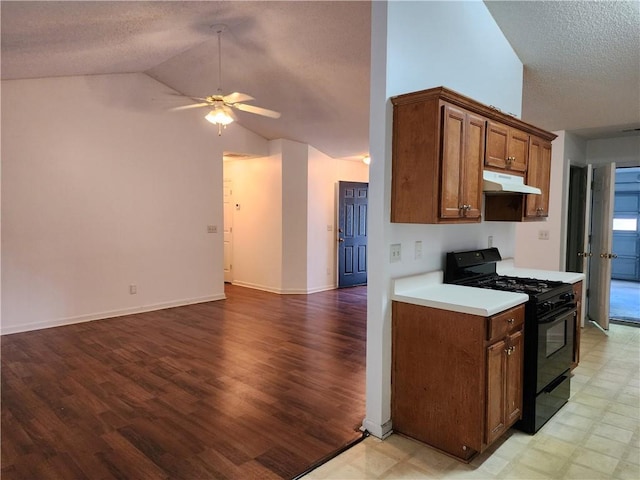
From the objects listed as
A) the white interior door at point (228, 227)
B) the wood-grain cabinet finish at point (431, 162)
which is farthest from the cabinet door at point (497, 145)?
the white interior door at point (228, 227)

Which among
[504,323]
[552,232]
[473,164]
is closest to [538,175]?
[473,164]

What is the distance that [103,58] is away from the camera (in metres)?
4.40

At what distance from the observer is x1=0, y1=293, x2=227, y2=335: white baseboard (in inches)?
180

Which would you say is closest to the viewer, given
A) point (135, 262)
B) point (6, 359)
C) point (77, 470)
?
point (77, 470)

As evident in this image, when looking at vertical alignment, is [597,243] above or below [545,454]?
above

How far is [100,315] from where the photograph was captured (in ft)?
17.0

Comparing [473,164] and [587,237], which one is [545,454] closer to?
[473,164]

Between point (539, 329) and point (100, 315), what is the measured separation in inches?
193

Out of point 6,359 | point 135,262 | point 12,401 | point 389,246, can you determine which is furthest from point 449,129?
point 135,262

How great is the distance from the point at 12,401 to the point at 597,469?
3.71m

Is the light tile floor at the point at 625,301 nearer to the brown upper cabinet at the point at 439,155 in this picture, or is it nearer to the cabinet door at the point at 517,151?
the cabinet door at the point at 517,151

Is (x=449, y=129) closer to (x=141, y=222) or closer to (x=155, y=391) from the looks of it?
(x=155, y=391)

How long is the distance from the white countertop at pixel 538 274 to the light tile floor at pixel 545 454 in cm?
90

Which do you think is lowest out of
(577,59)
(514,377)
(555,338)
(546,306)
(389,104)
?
(514,377)
